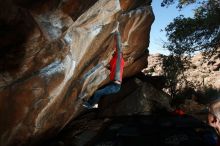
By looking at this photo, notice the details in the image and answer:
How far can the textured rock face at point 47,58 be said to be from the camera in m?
8.13

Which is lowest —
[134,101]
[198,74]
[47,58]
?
[134,101]

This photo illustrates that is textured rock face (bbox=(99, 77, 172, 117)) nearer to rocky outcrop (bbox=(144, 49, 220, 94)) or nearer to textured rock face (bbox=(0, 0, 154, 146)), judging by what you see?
textured rock face (bbox=(0, 0, 154, 146))

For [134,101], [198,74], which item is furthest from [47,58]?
[198,74]

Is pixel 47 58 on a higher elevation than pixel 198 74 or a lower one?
lower

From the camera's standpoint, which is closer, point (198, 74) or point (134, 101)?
point (134, 101)

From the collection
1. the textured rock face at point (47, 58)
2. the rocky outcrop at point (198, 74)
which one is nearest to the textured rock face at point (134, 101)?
the textured rock face at point (47, 58)

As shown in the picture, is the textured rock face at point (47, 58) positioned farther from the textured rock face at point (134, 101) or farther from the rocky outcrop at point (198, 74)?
the rocky outcrop at point (198, 74)

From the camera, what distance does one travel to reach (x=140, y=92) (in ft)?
53.0

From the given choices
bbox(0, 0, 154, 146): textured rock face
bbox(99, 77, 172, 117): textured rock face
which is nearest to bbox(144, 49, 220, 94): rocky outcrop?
bbox(99, 77, 172, 117): textured rock face

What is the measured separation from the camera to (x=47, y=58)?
29.7 ft

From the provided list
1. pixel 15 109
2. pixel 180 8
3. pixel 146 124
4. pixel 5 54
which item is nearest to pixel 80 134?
pixel 146 124

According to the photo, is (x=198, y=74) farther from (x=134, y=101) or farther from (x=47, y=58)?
(x=47, y=58)

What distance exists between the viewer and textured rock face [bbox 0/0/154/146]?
8.13 meters

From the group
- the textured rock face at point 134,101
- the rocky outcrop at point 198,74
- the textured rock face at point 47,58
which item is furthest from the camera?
the rocky outcrop at point 198,74
